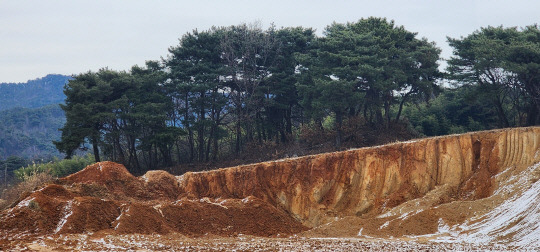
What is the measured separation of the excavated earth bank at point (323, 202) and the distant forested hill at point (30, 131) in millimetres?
101135

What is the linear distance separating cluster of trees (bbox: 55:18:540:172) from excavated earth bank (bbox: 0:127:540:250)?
14.5 m

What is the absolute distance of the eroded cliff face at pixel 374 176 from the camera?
2722 centimetres

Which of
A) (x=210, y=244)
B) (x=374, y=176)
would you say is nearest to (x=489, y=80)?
(x=374, y=176)

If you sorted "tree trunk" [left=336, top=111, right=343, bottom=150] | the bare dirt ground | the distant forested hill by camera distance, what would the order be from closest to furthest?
the bare dirt ground < "tree trunk" [left=336, top=111, right=343, bottom=150] < the distant forested hill

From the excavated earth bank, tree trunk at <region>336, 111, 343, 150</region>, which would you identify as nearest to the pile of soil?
the excavated earth bank

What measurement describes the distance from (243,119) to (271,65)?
569 cm

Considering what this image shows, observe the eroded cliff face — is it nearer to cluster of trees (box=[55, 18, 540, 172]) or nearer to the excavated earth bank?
the excavated earth bank

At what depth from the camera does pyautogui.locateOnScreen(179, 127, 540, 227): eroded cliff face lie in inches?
1072

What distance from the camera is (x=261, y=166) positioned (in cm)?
3056

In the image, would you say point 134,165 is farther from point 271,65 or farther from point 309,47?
point 309,47

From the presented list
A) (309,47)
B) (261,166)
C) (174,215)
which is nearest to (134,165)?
(309,47)

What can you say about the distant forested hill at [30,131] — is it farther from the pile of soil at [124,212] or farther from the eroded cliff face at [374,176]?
the eroded cliff face at [374,176]

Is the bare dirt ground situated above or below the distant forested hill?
below

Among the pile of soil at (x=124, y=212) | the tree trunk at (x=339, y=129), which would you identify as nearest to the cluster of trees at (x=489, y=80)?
the tree trunk at (x=339, y=129)
